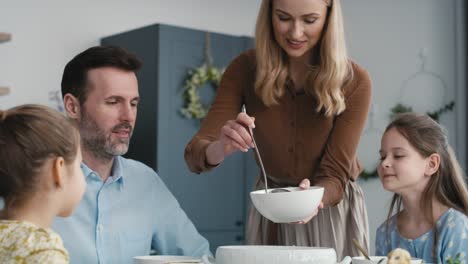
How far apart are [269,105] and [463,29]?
9.37 ft

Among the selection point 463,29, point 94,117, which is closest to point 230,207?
point 463,29

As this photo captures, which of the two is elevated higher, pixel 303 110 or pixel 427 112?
pixel 303 110

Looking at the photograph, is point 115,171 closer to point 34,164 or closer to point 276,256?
point 34,164

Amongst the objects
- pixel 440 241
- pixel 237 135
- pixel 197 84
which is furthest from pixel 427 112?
pixel 237 135

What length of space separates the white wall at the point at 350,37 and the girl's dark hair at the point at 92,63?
1.98 metres

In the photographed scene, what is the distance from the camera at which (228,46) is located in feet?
13.9

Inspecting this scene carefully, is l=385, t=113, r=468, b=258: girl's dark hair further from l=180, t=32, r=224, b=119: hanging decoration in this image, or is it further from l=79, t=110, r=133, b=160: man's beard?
l=180, t=32, r=224, b=119: hanging decoration

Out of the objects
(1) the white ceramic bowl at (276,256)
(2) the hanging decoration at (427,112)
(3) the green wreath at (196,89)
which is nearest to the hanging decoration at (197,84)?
(3) the green wreath at (196,89)

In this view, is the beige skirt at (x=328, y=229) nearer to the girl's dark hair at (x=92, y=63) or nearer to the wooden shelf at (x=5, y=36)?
the girl's dark hair at (x=92, y=63)

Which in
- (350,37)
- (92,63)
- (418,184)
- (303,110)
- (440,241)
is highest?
(350,37)

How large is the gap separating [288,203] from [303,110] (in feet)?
1.93

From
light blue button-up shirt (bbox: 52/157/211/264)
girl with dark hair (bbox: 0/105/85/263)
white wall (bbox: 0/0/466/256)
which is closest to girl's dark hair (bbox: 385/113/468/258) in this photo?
light blue button-up shirt (bbox: 52/157/211/264)

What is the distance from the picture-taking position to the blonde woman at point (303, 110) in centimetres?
170

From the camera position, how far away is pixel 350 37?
4.89 meters
